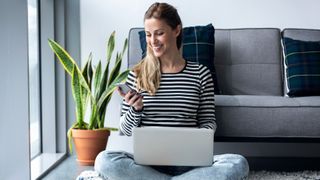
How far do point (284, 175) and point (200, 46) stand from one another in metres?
0.91

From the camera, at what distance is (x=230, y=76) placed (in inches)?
118

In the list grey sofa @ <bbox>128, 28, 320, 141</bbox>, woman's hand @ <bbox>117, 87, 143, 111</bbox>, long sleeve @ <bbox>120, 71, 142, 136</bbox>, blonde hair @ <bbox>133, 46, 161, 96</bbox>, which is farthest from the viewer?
grey sofa @ <bbox>128, 28, 320, 141</bbox>

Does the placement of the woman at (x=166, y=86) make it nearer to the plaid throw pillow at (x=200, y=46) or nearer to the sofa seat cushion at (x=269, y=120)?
the sofa seat cushion at (x=269, y=120)

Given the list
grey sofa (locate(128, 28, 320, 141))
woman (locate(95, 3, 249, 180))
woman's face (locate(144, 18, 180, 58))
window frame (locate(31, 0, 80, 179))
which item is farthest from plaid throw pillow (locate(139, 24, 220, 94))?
woman's face (locate(144, 18, 180, 58))

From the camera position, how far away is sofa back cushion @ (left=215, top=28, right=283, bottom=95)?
2971 millimetres

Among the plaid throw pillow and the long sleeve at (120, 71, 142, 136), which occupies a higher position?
the plaid throw pillow

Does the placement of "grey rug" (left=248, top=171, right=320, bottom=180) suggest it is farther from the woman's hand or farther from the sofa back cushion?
the woman's hand

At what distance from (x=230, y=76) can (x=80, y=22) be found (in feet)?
3.75

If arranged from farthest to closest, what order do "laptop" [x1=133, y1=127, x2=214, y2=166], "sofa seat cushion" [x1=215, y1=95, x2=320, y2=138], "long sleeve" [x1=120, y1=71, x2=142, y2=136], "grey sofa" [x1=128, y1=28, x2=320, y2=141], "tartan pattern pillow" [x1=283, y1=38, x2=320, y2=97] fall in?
"grey sofa" [x1=128, y1=28, x2=320, y2=141] → "tartan pattern pillow" [x1=283, y1=38, x2=320, y2=97] → "sofa seat cushion" [x1=215, y1=95, x2=320, y2=138] → "long sleeve" [x1=120, y1=71, x2=142, y2=136] → "laptop" [x1=133, y1=127, x2=214, y2=166]

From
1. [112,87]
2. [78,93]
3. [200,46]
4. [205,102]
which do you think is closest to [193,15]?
[200,46]

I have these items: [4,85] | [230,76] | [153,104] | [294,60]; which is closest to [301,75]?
[294,60]

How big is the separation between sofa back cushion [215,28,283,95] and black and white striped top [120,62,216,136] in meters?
1.03

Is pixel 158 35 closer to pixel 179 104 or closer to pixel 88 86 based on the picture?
pixel 179 104

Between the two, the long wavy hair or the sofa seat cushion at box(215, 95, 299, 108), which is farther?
the sofa seat cushion at box(215, 95, 299, 108)
